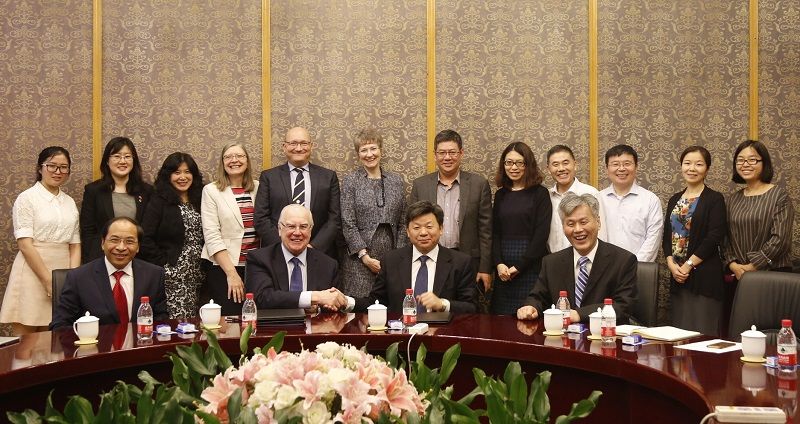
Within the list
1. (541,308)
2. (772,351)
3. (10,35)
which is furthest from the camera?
(10,35)

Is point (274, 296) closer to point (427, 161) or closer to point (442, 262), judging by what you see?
point (442, 262)

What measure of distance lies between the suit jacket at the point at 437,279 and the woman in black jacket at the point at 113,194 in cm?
182

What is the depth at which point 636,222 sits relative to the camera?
506cm

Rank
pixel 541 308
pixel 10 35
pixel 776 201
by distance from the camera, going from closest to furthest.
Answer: pixel 541 308, pixel 776 201, pixel 10 35

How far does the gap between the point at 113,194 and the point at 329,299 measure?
2.11 meters

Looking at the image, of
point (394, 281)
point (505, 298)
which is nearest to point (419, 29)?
point (505, 298)

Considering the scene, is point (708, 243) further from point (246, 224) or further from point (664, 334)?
point (246, 224)

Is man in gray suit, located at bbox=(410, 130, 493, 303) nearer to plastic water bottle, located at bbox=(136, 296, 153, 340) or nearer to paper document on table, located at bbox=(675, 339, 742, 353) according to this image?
paper document on table, located at bbox=(675, 339, 742, 353)

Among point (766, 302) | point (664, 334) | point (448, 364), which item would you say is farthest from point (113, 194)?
point (448, 364)

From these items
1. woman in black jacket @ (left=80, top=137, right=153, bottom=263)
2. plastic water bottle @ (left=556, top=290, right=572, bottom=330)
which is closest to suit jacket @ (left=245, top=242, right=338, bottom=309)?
plastic water bottle @ (left=556, top=290, right=572, bottom=330)

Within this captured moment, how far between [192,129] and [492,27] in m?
2.20

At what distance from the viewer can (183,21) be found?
5691mm

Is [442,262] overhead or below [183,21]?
below

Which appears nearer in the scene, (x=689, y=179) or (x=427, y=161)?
(x=689, y=179)
